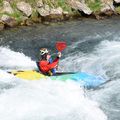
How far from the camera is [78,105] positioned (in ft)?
48.4

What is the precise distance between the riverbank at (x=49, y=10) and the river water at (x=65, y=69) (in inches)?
24.8

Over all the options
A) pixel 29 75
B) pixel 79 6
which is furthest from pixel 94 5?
pixel 29 75

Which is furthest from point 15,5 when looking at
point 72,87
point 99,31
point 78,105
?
point 78,105

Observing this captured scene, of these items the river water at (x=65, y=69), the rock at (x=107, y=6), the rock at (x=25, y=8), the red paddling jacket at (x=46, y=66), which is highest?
the rock at (x=25, y=8)

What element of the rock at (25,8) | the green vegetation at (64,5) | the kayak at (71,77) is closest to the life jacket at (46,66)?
the kayak at (71,77)

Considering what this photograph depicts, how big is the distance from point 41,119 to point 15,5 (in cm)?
1306

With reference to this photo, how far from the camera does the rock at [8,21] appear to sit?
80.4 ft

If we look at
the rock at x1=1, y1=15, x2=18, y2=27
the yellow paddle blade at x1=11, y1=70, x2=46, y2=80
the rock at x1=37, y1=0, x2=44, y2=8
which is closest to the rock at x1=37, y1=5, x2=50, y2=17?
the rock at x1=37, y1=0, x2=44, y2=8

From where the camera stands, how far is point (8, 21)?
970 inches

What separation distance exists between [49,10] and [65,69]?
27.2ft

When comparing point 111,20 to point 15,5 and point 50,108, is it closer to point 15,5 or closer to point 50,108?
point 15,5

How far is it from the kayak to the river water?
21 centimetres

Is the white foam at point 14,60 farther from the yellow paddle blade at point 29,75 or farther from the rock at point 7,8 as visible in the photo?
the rock at point 7,8

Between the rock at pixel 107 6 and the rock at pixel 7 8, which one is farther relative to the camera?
the rock at pixel 107 6
